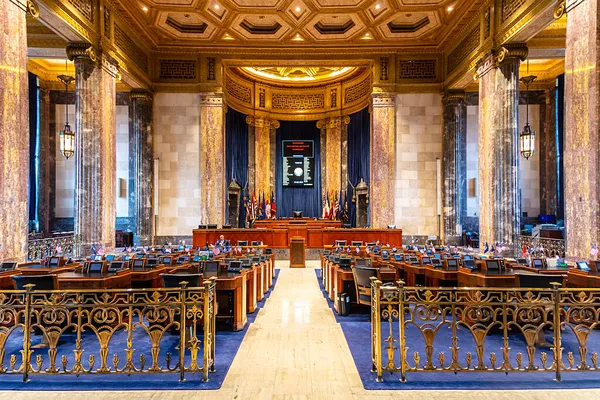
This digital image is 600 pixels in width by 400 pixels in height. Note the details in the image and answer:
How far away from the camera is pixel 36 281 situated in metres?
4.75

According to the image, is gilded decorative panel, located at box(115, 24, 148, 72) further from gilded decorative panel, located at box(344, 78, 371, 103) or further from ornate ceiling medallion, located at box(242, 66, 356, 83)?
gilded decorative panel, located at box(344, 78, 371, 103)

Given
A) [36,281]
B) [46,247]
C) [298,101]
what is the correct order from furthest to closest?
[298,101] < [46,247] < [36,281]

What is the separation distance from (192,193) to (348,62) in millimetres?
7643

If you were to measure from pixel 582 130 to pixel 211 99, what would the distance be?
38.6 ft

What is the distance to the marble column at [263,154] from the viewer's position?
64.0ft

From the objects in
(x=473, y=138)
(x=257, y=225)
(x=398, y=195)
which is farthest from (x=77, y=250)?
(x=473, y=138)

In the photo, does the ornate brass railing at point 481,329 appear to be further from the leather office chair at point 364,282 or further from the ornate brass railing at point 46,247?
the ornate brass railing at point 46,247

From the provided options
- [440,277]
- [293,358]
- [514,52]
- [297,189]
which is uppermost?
[514,52]

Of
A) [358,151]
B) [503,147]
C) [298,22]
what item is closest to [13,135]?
[298,22]

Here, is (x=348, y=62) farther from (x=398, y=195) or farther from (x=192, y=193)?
(x=192, y=193)

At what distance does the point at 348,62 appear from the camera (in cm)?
1559

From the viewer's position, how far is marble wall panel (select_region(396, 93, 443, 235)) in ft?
50.2

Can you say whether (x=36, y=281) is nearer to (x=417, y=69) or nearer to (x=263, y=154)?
(x=417, y=69)

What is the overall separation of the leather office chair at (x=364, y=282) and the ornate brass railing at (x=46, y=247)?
6.62 m
